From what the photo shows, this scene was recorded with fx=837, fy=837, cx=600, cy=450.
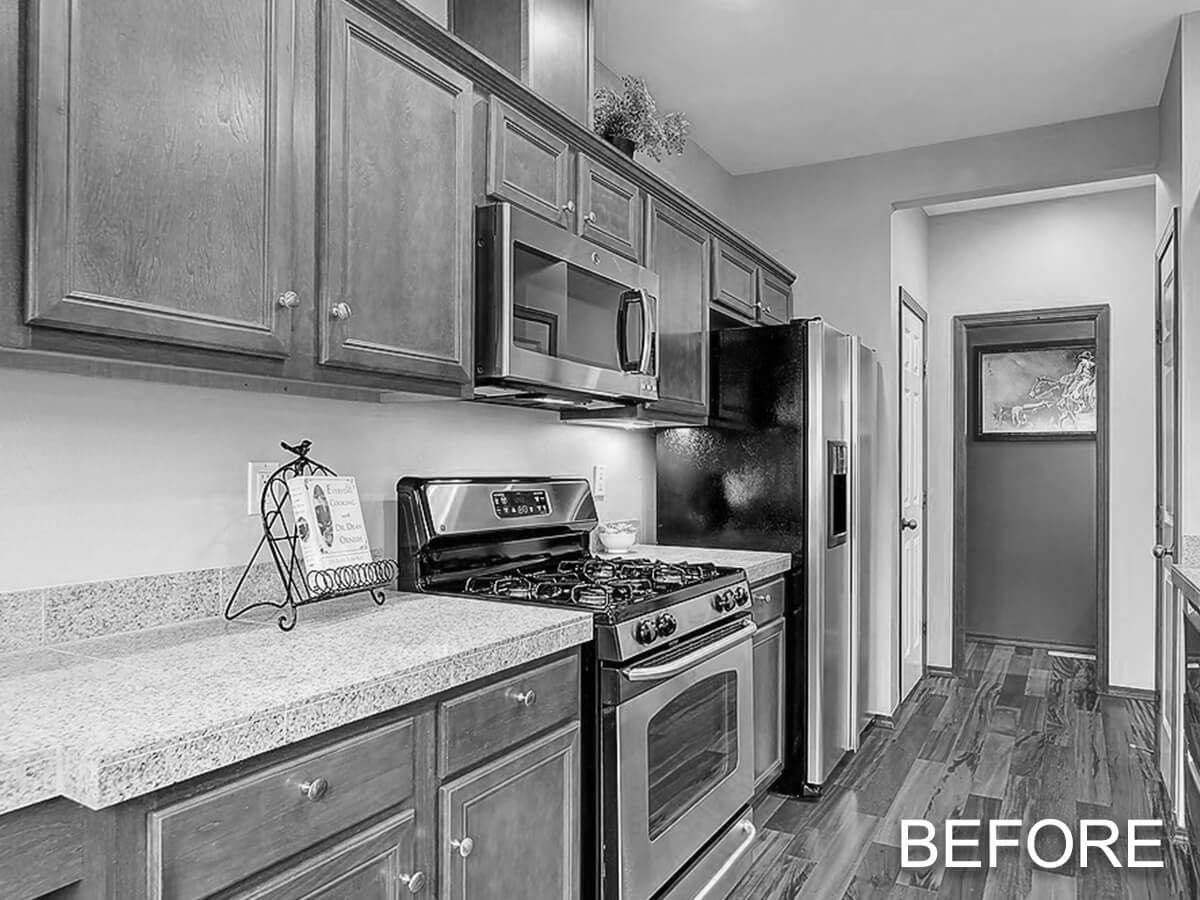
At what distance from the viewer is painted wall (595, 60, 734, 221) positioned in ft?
A: 10.9

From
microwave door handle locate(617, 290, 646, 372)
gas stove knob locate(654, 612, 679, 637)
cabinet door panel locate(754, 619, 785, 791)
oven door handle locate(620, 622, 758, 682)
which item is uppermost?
microwave door handle locate(617, 290, 646, 372)

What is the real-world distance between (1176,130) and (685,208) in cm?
177

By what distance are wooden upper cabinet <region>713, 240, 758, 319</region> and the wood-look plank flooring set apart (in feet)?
6.31

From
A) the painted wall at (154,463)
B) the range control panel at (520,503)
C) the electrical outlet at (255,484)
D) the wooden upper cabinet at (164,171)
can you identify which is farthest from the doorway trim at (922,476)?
the wooden upper cabinet at (164,171)

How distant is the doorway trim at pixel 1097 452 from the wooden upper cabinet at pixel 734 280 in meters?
2.07

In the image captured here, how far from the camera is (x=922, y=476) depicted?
16.3ft

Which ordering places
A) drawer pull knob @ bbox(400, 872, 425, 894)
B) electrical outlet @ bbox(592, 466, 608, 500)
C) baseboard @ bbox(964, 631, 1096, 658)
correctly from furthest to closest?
baseboard @ bbox(964, 631, 1096, 658)
electrical outlet @ bbox(592, 466, 608, 500)
drawer pull knob @ bbox(400, 872, 425, 894)

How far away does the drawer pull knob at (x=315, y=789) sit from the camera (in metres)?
1.14

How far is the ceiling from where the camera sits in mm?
2824

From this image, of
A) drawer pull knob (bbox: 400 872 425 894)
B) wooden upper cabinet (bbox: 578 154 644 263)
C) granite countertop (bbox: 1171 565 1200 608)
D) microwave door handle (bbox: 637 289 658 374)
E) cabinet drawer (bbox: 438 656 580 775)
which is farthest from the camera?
microwave door handle (bbox: 637 289 658 374)

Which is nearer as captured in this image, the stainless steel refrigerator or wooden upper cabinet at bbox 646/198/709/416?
Result: wooden upper cabinet at bbox 646/198/709/416

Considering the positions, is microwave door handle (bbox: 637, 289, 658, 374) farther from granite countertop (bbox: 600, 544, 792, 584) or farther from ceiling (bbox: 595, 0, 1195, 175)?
ceiling (bbox: 595, 0, 1195, 175)

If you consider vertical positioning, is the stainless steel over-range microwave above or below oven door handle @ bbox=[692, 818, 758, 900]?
above

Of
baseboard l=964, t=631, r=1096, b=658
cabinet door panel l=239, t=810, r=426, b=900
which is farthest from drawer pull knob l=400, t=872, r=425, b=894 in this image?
baseboard l=964, t=631, r=1096, b=658
